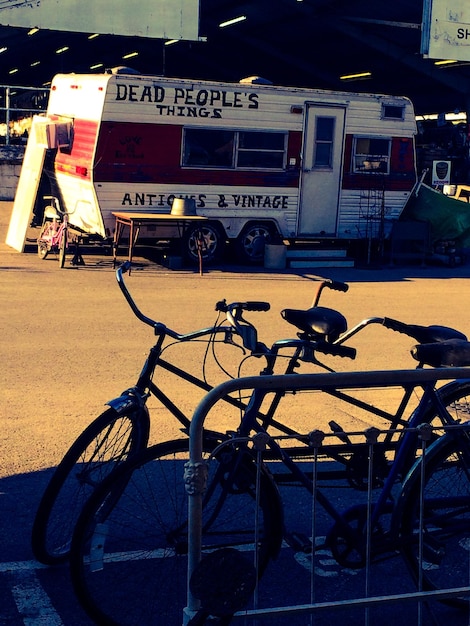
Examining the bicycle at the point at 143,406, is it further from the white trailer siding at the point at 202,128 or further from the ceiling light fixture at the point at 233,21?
the ceiling light fixture at the point at 233,21

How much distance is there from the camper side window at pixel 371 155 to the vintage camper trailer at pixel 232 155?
2cm

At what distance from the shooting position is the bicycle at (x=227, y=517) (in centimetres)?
412

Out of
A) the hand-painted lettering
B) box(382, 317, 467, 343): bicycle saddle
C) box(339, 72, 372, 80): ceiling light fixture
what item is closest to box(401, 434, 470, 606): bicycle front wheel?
box(382, 317, 467, 343): bicycle saddle

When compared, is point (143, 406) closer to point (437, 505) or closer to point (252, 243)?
point (437, 505)

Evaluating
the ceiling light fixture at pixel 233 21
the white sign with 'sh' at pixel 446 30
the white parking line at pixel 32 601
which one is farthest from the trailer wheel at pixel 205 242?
the ceiling light fixture at pixel 233 21

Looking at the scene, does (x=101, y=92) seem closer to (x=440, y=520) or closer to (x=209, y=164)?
(x=209, y=164)

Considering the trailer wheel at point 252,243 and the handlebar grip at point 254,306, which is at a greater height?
the handlebar grip at point 254,306

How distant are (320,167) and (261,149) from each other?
1194 millimetres

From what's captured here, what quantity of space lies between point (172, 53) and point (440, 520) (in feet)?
123

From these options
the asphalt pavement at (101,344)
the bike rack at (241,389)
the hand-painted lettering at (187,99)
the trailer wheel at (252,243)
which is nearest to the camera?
the bike rack at (241,389)

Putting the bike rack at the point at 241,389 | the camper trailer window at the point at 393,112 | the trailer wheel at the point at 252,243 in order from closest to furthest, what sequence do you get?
the bike rack at the point at 241,389
the trailer wheel at the point at 252,243
the camper trailer window at the point at 393,112

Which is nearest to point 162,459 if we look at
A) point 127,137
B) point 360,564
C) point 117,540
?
point 117,540

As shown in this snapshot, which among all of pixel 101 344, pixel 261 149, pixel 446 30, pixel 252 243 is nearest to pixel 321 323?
pixel 101 344

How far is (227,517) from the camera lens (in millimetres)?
4406
